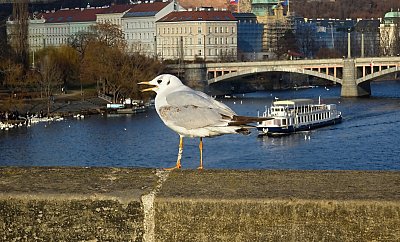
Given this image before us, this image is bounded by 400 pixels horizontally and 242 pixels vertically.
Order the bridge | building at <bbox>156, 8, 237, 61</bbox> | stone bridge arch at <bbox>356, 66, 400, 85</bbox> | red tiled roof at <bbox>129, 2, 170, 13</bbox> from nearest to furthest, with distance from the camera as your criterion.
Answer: stone bridge arch at <bbox>356, 66, 400, 85</bbox> < the bridge < building at <bbox>156, 8, 237, 61</bbox> < red tiled roof at <bbox>129, 2, 170, 13</bbox>

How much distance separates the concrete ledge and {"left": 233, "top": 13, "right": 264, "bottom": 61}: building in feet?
204

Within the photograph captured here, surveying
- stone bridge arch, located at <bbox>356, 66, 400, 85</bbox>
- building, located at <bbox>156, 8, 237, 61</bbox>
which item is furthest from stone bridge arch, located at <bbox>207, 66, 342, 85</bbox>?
building, located at <bbox>156, 8, 237, 61</bbox>

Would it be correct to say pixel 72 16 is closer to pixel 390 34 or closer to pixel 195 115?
pixel 390 34

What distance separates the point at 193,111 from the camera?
334 cm

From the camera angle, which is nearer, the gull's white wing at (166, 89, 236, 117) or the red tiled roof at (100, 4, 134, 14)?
the gull's white wing at (166, 89, 236, 117)

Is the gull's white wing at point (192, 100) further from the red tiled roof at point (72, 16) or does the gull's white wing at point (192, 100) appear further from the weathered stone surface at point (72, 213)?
the red tiled roof at point (72, 16)

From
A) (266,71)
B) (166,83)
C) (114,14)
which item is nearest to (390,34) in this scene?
(114,14)

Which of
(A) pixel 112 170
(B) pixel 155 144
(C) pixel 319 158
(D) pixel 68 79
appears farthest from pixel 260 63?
(A) pixel 112 170

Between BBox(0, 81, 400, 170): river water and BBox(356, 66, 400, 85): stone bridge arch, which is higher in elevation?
BBox(356, 66, 400, 85): stone bridge arch

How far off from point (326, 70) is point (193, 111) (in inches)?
1672

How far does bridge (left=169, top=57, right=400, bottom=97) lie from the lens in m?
42.5

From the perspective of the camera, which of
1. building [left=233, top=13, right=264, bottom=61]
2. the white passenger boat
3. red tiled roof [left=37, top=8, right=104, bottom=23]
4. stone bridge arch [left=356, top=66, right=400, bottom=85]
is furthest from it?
red tiled roof [left=37, top=8, right=104, bottom=23]

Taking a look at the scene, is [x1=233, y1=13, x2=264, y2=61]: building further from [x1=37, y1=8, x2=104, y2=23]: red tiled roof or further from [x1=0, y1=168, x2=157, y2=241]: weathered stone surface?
[x1=0, y1=168, x2=157, y2=241]: weathered stone surface

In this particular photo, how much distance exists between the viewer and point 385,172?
2859 mm
